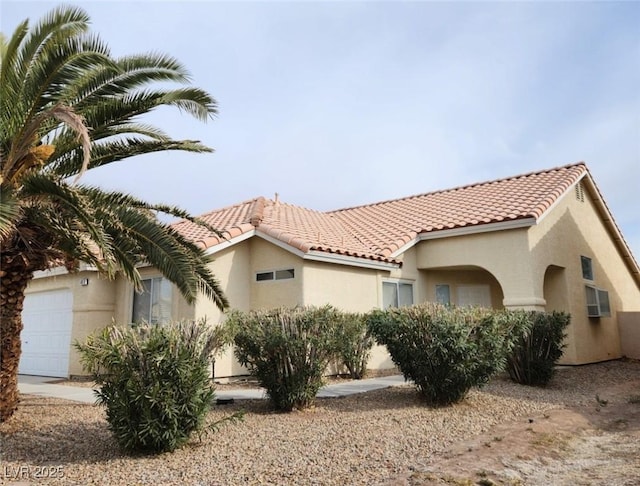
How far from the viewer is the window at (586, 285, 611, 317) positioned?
16.8m

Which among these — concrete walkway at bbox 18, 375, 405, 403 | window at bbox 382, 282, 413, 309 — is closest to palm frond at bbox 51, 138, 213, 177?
concrete walkway at bbox 18, 375, 405, 403

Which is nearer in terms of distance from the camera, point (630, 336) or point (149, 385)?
point (149, 385)

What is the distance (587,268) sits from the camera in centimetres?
1777

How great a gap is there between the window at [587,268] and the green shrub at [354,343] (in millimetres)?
8960

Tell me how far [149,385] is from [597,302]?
16.1 meters

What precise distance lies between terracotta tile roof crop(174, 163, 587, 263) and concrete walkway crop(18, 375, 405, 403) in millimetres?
3598

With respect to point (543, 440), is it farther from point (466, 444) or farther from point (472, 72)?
point (472, 72)

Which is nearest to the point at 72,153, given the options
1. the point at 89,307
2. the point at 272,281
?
the point at 272,281

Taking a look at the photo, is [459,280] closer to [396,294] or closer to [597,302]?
[396,294]

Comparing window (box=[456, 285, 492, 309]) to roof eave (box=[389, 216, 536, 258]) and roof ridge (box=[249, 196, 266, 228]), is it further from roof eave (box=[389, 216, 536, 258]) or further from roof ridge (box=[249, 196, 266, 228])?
roof ridge (box=[249, 196, 266, 228])

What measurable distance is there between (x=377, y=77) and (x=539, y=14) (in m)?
4.13

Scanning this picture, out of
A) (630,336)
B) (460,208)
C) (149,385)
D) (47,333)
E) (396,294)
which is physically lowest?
(149,385)

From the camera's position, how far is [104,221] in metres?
7.63

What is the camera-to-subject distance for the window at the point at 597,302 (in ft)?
55.0
